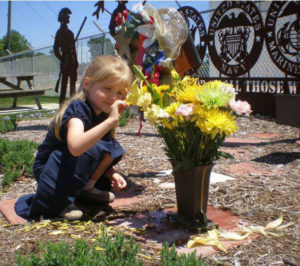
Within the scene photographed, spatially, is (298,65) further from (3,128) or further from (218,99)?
(218,99)

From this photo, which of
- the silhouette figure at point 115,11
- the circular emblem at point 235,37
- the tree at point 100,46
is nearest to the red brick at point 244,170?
the silhouette figure at point 115,11

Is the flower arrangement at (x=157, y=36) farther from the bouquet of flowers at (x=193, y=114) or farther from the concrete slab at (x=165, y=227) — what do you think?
the concrete slab at (x=165, y=227)

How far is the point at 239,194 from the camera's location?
296 centimetres

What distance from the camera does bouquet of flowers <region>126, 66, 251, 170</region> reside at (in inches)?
79.7

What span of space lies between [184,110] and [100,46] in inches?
509

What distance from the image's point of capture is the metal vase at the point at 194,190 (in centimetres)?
224

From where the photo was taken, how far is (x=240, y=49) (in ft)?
27.3

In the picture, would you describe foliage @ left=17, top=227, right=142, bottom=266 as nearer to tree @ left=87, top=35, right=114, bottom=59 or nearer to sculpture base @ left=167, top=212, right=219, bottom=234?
sculpture base @ left=167, top=212, right=219, bottom=234

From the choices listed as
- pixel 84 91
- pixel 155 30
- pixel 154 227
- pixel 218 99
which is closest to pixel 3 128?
pixel 155 30

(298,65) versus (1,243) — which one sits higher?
(298,65)

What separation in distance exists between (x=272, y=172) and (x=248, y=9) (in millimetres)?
5423

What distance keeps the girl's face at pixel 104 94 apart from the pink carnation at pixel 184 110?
55cm

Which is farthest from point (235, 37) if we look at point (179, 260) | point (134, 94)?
point (179, 260)

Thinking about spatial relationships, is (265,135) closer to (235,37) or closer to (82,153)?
(235,37)
